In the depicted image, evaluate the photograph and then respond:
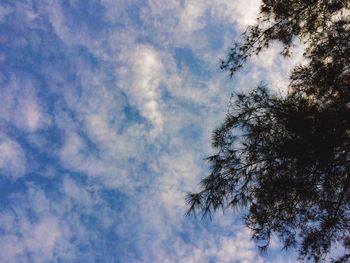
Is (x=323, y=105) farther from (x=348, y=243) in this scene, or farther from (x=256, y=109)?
(x=348, y=243)

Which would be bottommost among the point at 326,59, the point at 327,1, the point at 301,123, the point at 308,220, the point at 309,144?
the point at 308,220

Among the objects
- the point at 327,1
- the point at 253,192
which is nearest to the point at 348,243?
the point at 253,192

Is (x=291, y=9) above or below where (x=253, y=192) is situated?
above

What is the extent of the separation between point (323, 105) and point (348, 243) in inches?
84.0

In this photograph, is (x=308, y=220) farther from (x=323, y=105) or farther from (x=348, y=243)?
(x=323, y=105)

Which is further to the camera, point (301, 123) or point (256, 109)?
point (256, 109)

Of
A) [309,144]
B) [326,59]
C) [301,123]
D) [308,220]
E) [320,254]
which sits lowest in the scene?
[320,254]

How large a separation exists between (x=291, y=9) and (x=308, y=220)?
3386 mm

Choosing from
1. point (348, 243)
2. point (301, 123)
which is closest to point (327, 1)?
point (301, 123)

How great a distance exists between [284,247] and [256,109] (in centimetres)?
222

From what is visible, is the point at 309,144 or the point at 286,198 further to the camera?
the point at 286,198

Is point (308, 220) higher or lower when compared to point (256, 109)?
lower

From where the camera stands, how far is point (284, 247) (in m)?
5.97

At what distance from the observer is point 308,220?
20.0ft
